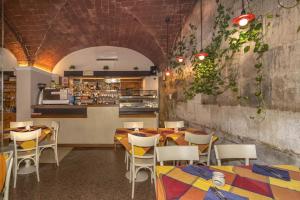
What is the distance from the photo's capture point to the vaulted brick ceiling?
475 cm

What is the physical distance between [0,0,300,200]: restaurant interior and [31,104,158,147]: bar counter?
0.10 ft

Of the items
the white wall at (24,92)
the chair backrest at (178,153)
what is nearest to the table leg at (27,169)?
the white wall at (24,92)

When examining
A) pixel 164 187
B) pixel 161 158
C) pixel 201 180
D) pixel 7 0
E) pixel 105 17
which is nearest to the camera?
pixel 164 187

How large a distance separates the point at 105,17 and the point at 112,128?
10.8 ft

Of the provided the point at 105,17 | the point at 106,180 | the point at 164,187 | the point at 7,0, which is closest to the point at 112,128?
the point at 106,180

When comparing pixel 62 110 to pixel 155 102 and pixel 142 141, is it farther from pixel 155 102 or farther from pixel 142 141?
pixel 142 141

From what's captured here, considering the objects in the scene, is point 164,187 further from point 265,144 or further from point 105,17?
point 105,17

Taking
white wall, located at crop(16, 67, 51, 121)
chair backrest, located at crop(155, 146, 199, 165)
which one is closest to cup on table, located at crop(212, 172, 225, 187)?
chair backrest, located at crop(155, 146, 199, 165)

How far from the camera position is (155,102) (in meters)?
6.66

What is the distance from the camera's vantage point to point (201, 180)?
56.8 inches

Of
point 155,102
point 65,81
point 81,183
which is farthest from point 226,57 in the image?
point 65,81

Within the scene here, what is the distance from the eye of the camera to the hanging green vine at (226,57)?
244 cm

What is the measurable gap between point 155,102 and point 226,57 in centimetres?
374

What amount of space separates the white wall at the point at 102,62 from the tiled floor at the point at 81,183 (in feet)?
16.9
